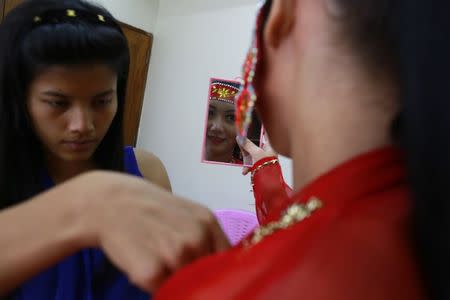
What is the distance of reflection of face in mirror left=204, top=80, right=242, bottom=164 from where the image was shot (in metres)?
1.49

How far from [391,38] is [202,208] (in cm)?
24

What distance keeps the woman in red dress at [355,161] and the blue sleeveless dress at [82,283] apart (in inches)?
22.3

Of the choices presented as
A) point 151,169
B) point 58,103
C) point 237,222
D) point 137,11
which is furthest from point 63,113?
point 137,11

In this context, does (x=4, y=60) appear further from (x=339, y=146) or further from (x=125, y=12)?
(x=125, y=12)

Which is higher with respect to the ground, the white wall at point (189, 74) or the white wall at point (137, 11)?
the white wall at point (137, 11)

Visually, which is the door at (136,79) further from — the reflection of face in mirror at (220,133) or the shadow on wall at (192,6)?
the reflection of face in mirror at (220,133)

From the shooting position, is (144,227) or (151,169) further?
(151,169)

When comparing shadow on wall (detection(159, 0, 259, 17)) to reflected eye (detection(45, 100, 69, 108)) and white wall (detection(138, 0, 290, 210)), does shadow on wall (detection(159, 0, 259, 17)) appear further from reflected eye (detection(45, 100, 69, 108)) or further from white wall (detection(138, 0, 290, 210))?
reflected eye (detection(45, 100, 69, 108))

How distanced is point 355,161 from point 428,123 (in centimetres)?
7

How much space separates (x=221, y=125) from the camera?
1559mm

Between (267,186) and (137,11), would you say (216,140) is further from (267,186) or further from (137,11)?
(137,11)

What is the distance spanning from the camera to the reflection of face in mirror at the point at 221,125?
1.49 m

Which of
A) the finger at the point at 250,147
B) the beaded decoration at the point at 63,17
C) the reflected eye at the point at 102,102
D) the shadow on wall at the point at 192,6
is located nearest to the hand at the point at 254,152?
the finger at the point at 250,147

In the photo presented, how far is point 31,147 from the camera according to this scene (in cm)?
97
